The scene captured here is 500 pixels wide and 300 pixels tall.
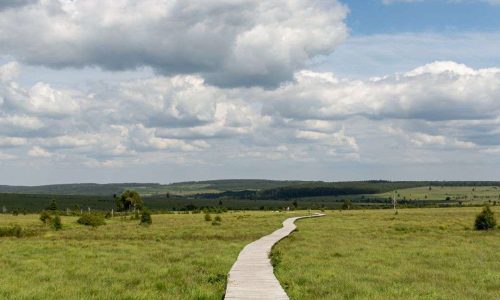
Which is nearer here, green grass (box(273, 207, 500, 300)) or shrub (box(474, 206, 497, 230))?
green grass (box(273, 207, 500, 300))

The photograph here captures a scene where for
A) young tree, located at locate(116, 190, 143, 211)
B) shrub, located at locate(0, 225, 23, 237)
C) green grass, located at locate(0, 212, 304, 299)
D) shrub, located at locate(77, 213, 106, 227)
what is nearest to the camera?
green grass, located at locate(0, 212, 304, 299)

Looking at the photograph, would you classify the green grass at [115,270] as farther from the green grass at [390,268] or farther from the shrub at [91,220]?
the shrub at [91,220]

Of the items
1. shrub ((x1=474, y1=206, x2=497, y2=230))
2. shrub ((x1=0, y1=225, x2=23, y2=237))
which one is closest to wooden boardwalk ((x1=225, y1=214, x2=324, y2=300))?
shrub ((x1=0, y1=225, x2=23, y2=237))

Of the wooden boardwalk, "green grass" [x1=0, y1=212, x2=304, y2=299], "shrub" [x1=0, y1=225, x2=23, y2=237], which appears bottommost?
"shrub" [x1=0, y1=225, x2=23, y2=237]

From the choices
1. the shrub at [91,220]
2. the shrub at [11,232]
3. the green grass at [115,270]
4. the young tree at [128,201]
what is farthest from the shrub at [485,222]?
the young tree at [128,201]

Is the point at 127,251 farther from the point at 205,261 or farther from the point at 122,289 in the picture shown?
the point at 122,289

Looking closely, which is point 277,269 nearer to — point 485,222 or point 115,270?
point 115,270

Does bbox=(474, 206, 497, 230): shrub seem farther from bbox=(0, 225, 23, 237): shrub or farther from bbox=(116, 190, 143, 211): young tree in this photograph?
bbox=(116, 190, 143, 211): young tree

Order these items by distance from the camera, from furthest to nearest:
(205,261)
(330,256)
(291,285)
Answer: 1. (330,256)
2. (205,261)
3. (291,285)

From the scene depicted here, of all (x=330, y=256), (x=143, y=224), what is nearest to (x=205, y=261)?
(x=330, y=256)

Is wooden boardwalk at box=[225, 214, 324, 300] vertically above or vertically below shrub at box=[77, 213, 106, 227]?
above

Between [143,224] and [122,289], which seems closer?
[122,289]

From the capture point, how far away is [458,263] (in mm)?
25094

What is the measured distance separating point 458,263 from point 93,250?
19.5 m
